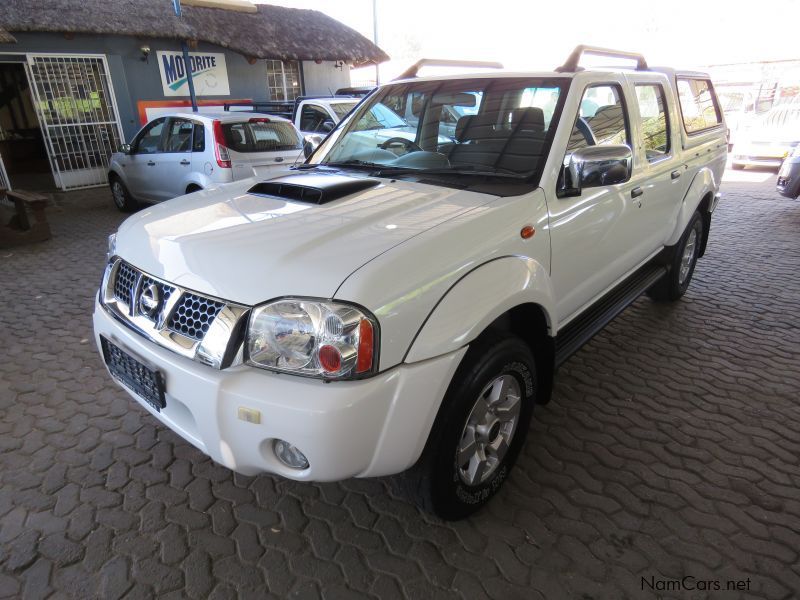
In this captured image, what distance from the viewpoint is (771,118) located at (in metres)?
12.0

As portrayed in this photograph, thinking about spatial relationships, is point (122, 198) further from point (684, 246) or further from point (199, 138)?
point (684, 246)

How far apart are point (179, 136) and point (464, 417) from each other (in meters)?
7.16

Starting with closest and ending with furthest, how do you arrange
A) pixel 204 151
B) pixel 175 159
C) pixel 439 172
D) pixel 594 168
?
pixel 594 168
pixel 439 172
pixel 204 151
pixel 175 159

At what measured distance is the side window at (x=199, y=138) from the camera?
23.2 feet

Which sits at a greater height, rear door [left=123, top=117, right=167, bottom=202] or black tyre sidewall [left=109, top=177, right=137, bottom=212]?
rear door [left=123, top=117, right=167, bottom=202]

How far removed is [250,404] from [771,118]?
1448 centimetres

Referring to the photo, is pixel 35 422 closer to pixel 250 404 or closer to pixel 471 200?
pixel 250 404

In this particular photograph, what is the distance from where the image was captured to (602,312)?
3316mm

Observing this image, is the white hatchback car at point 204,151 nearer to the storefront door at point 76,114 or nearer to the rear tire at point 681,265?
the storefront door at point 76,114

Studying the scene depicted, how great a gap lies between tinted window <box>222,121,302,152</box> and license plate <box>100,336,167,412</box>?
518 centimetres

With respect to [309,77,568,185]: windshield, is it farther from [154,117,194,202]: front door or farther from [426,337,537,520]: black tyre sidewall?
[154,117,194,202]: front door

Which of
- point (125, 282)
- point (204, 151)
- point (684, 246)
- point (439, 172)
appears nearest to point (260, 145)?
point (204, 151)

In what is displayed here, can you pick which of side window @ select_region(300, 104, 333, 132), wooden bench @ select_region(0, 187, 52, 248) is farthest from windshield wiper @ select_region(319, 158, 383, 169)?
side window @ select_region(300, 104, 333, 132)

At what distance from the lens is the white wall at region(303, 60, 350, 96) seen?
52.1 feet
